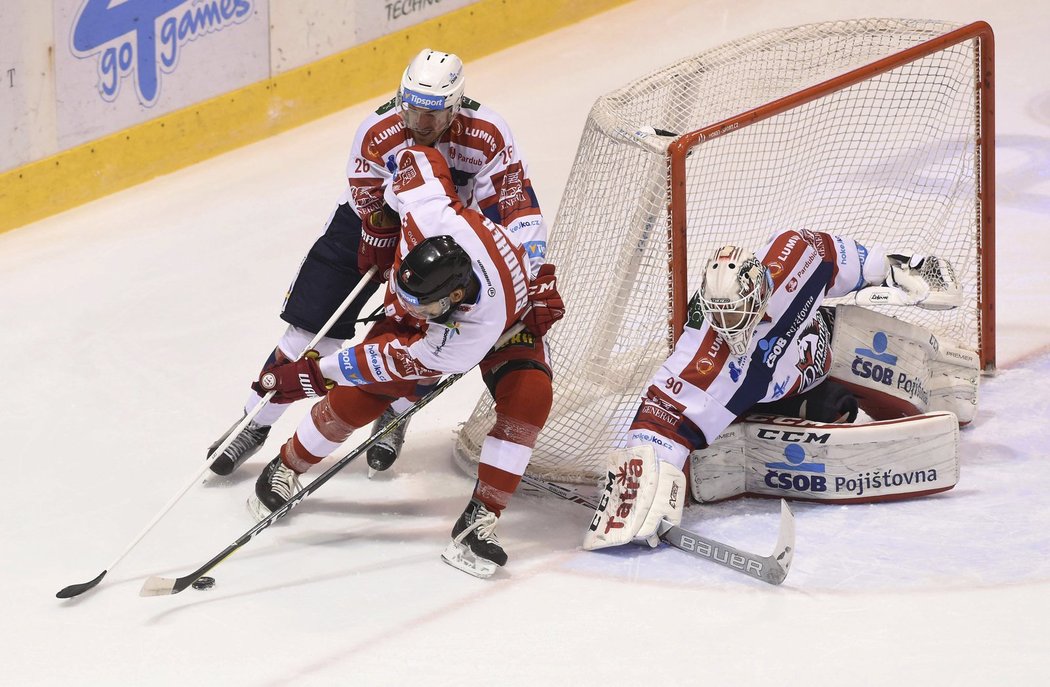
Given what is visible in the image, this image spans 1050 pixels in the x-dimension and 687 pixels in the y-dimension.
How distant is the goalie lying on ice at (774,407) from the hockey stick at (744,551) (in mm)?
56

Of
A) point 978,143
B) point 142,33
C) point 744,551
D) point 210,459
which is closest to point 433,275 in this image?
point 210,459

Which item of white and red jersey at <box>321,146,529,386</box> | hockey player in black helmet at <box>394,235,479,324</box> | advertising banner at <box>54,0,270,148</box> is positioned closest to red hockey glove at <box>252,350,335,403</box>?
white and red jersey at <box>321,146,529,386</box>

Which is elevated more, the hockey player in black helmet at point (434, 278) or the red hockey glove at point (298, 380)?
the hockey player in black helmet at point (434, 278)

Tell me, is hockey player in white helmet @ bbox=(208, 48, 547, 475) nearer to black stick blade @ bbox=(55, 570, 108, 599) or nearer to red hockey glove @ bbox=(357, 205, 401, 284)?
red hockey glove @ bbox=(357, 205, 401, 284)

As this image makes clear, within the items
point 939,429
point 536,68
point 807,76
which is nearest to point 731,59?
point 807,76

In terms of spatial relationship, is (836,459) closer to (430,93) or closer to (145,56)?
(430,93)

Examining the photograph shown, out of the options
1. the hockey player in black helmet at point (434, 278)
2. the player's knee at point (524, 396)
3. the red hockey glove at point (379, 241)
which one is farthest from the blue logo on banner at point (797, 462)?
the red hockey glove at point (379, 241)

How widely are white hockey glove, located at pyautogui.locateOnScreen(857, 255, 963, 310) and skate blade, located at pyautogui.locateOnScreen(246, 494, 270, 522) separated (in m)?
1.73

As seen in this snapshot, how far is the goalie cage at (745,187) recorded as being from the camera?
13.1 feet

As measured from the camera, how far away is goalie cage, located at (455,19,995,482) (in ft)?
13.1

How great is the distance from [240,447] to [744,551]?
1466 millimetres

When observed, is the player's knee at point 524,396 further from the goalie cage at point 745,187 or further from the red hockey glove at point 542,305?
the goalie cage at point 745,187

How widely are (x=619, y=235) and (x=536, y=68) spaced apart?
332 cm

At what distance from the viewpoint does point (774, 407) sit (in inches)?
160
